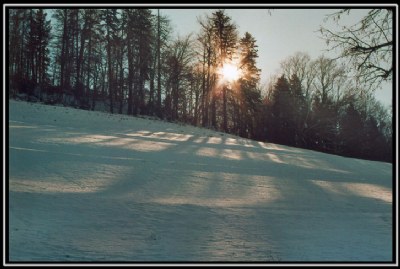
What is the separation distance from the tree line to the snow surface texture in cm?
2695

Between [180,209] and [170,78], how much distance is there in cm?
4016

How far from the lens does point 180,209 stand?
7.19m

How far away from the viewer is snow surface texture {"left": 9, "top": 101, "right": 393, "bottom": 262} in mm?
5320

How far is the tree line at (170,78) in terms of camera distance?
39781 millimetres

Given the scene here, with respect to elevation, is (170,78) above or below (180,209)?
above

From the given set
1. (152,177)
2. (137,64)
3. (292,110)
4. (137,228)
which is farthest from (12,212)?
(292,110)

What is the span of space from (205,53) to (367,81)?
112 ft

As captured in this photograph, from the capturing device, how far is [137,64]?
4056cm

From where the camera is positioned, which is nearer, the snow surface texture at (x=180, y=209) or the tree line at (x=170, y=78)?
the snow surface texture at (x=180, y=209)

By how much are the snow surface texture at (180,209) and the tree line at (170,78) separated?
2695 centimetres

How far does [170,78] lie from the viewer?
46406mm

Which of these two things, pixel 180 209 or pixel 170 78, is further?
pixel 170 78

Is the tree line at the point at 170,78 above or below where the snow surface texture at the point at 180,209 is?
above

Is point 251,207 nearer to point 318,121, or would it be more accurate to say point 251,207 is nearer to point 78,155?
point 78,155
